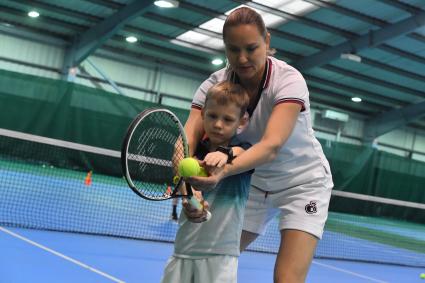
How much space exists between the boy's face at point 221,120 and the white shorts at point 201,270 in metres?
0.47

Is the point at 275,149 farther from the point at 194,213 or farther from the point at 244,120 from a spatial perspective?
the point at 194,213

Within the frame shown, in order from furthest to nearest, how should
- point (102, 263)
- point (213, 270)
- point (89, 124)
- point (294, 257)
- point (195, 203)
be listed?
point (89, 124) → point (102, 263) → point (294, 257) → point (213, 270) → point (195, 203)

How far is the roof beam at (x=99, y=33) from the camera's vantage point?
51.6 feet

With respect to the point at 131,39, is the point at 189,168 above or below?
below

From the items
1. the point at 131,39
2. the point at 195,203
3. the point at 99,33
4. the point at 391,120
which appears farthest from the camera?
the point at 391,120

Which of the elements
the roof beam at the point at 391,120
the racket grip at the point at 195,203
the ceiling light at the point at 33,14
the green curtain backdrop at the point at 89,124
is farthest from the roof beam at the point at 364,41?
the racket grip at the point at 195,203

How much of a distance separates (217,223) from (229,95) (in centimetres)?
51

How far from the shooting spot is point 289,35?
1742 cm

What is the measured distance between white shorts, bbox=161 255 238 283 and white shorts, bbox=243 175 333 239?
16.1 inches

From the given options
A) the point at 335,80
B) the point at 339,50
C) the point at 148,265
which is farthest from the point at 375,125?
the point at 148,265

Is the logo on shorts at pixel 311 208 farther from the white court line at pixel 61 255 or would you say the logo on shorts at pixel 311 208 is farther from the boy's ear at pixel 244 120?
the white court line at pixel 61 255

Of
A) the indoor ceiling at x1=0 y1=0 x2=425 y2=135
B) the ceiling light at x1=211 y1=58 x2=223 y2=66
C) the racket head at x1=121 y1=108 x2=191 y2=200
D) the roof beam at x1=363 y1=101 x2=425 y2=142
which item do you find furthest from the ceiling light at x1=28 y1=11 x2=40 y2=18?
the racket head at x1=121 y1=108 x2=191 y2=200

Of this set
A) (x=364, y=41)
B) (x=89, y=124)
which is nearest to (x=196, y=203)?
(x=89, y=124)

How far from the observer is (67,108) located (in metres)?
10.9
